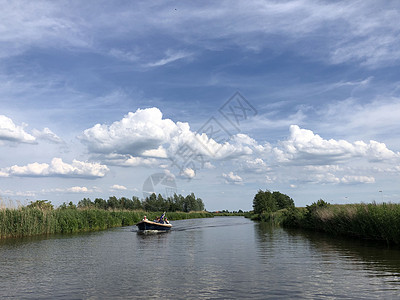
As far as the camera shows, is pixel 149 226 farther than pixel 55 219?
Yes

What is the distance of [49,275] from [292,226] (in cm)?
4433

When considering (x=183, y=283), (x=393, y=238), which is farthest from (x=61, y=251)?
(x=393, y=238)

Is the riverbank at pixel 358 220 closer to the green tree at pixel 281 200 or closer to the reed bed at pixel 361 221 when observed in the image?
the reed bed at pixel 361 221

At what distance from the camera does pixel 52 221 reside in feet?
120

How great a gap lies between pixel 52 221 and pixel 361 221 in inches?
1218

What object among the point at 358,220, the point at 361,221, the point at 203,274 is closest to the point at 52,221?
the point at 203,274

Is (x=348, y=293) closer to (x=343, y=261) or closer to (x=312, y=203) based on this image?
(x=343, y=261)

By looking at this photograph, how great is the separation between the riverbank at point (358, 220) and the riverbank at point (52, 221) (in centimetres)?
2885

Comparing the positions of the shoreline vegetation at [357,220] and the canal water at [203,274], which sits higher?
the shoreline vegetation at [357,220]

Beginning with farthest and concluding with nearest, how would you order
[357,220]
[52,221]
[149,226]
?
[149,226] < [52,221] < [357,220]

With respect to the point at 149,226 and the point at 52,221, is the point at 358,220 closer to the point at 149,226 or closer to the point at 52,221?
the point at 149,226

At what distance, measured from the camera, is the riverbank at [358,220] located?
2428 centimetres

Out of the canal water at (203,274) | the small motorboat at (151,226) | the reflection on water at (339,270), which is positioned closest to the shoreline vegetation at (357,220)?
the reflection on water at (339,270)

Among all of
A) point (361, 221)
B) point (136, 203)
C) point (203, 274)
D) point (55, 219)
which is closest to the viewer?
point (203, 274)
